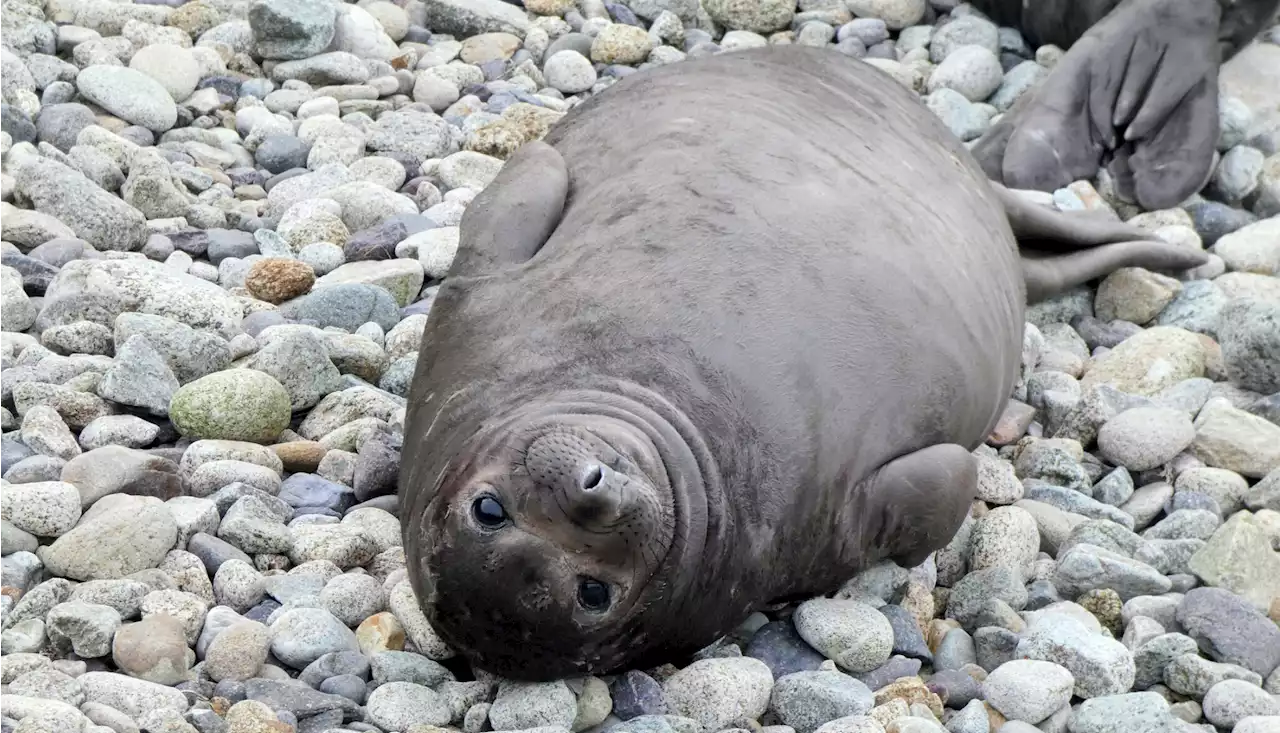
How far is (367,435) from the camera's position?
14.5 ft

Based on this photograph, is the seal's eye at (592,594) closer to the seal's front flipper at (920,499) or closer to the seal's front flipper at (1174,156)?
the seal's front flipper at (920,499)

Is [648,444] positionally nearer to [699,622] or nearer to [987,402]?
[699,622]

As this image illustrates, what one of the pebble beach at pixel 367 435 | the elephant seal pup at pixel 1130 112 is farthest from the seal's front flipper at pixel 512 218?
the elephant seal pup at pixel 1130 112

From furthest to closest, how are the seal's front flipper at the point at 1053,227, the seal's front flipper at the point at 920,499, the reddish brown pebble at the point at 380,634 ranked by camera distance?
the seal's front flipper at the point at 1053,227, the seal's front flipper at the point at 920,499, the reddish brown pebble at the point at 380,634

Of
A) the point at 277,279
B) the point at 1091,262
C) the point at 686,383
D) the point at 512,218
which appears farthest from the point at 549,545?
the point at 1091,262

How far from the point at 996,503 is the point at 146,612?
2215 millimetres

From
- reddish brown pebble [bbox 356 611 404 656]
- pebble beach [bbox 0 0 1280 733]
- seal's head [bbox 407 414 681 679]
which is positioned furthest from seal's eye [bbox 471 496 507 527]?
reddish brown pebble [bbox 356 611 404 656]

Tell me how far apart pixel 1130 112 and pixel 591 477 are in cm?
423

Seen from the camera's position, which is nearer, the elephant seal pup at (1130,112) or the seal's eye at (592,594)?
the seal's eye at (592,594)

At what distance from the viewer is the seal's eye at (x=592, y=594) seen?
10.7 feet

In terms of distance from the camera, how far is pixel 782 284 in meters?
3.82

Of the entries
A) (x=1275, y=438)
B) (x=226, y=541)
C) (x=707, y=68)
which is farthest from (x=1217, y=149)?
(x=226, y=541)

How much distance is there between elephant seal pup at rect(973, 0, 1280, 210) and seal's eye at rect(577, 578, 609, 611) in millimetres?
3655

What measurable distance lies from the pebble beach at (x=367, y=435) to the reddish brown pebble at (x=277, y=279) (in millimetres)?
18
